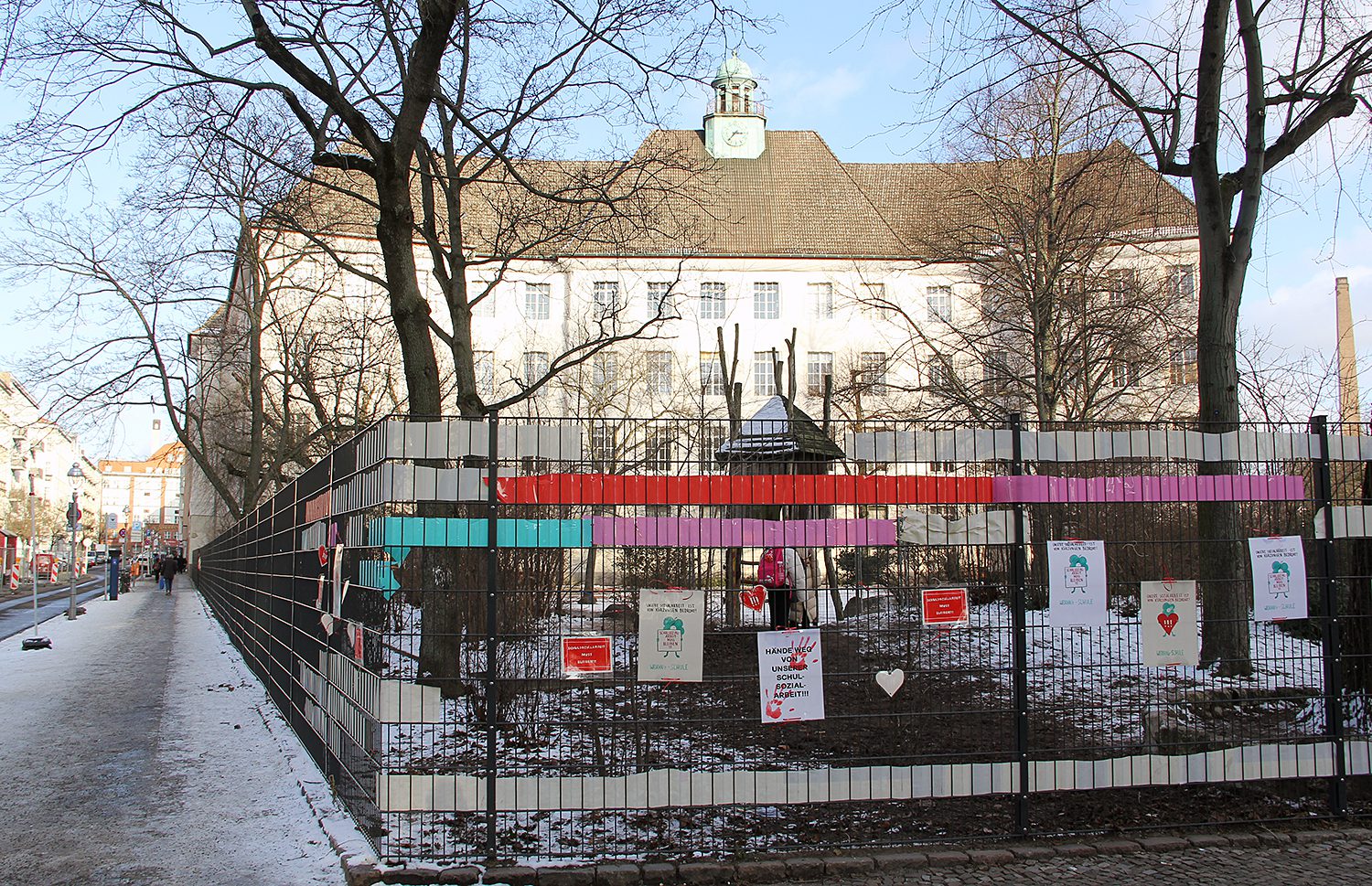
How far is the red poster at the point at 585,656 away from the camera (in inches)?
250

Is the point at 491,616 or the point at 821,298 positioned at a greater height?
the point at 821,298

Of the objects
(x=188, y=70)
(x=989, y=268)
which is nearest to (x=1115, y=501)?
(x=188, y=70)

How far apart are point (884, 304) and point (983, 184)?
393 centimetres

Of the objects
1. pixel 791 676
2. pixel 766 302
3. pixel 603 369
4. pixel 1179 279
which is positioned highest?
pixel 766 302

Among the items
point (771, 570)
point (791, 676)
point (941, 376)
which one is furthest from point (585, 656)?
point (941, 376)

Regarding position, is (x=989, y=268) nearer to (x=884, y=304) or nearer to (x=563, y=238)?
(x=884, y=304)

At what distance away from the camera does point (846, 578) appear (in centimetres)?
723

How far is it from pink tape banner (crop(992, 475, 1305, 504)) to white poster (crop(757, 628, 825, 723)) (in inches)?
64.0

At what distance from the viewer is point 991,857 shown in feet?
21.1

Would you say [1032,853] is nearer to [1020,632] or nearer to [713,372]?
[1020,632]

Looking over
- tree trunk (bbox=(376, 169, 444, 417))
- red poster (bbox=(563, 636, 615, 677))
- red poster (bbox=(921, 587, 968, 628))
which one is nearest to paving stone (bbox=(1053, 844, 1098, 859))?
red poster (bbox=(921, 587, 968, 628))

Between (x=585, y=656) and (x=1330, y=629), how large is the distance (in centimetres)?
528

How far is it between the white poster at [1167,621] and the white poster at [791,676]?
226 centimetres

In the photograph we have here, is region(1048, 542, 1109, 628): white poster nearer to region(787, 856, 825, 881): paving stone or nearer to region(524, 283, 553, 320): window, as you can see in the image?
region(787, 856, 825, 881): paving stone
